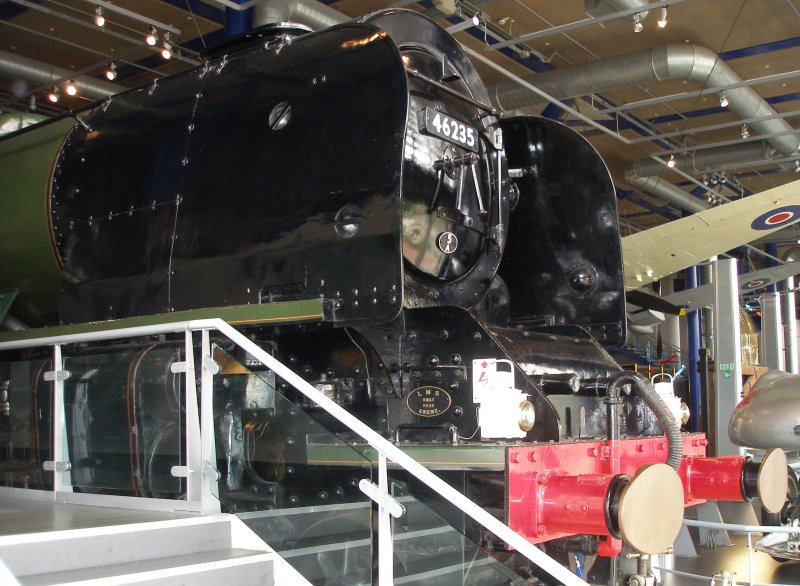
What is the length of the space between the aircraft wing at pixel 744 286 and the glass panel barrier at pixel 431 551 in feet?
21.3

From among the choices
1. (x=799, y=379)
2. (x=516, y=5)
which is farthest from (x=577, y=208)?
(x=516, y=5)

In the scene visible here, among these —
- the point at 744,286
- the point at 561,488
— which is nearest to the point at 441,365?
the point at 561,488

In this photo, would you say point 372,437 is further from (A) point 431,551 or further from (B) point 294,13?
(B) point 294,13

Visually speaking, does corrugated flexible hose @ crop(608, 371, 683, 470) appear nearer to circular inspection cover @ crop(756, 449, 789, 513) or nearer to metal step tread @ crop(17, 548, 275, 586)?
circular inspection cover @ crop(756, 449, 789, 513)

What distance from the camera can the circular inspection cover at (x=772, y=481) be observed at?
149 inches

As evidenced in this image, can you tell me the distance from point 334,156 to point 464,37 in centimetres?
689

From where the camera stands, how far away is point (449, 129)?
12.8 feet

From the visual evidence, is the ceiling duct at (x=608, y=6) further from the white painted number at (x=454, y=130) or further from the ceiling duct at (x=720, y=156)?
the ceiling duct at (x=720, y=156)

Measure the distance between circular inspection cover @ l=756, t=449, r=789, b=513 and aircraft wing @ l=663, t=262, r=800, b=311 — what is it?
507 cm

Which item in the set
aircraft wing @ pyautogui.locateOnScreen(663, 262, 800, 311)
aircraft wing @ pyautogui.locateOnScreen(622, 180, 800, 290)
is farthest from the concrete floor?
aircraft wing @ pyautogui.locateOnScreen(663, 262, 800, 311)

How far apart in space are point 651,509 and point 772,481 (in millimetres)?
1113

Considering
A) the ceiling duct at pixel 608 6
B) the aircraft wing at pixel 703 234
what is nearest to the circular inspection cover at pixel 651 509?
the aircraft wing at pixel 703 234

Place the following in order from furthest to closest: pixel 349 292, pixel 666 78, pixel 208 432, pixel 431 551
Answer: pixel 666 78, pixel 349 292, pixel 208 432, pixel 431 551

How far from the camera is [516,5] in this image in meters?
9.56
